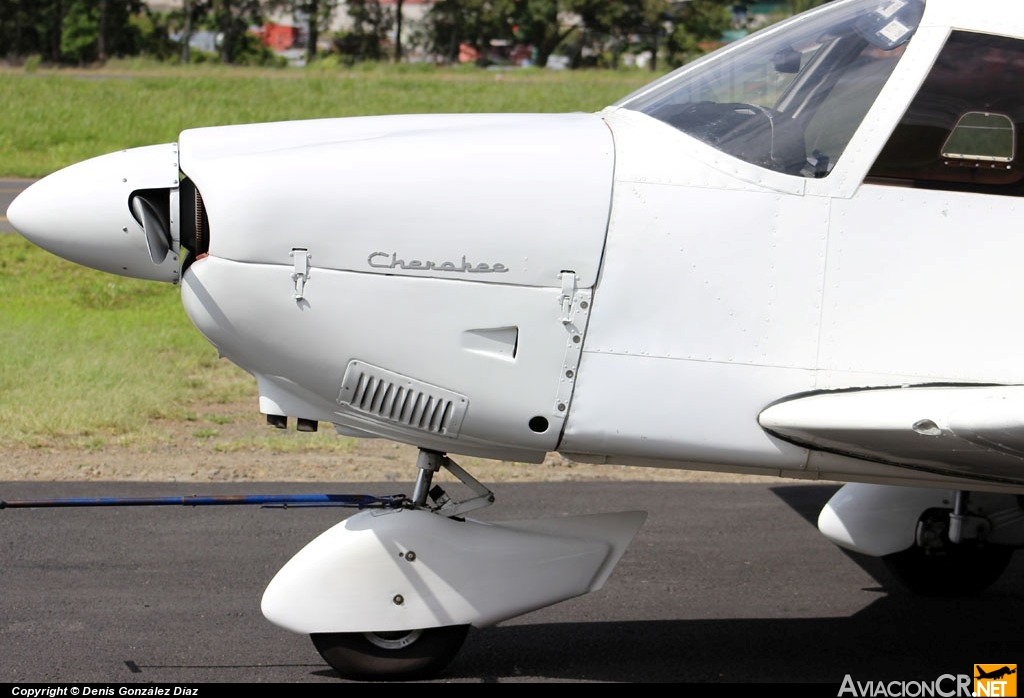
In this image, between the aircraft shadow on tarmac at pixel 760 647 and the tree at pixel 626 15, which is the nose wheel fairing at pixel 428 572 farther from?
Result: the tree at pixel 626 15

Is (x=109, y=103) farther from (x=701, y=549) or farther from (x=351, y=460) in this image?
(x=701, y=549)

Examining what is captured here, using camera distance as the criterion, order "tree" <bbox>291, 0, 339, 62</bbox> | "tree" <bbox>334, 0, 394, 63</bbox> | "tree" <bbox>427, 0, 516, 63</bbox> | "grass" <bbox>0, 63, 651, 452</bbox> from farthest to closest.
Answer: "tree" <bbox>334, 0, 394, 63</bbox> → "tree" <bbox>427, 0, 516, 63</bbox> → "tree" <bbox>291, 0, 339, 62</bbox> → "grass" <bbox>0, 63, 651, 452</bbox>

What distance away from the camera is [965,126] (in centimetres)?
382

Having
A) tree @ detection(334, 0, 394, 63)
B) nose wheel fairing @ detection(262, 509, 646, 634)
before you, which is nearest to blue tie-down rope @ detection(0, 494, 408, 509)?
nose wheel fairing @ detection(262, 509, 646, 634)

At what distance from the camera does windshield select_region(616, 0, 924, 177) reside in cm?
377

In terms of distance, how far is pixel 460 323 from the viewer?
369cm

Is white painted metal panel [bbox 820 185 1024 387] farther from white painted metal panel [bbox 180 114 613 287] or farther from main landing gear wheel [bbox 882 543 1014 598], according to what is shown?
main landing gear wheel [bbox 882 543 1014 598]

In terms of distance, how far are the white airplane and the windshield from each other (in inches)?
0.5

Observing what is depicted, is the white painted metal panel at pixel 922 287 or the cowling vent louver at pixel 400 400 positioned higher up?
the white painted metal panel at pixel 922 287

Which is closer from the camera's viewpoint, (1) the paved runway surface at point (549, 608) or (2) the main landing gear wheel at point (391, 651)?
(2) the main landing gear wheel at point (391, 651)

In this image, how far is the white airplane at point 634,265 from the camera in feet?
11.9

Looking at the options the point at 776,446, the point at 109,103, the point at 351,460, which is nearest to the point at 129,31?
the point at 109,103

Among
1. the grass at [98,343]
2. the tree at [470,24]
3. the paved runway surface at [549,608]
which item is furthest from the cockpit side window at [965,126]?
the tree at [470,24]

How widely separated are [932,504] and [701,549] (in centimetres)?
111
